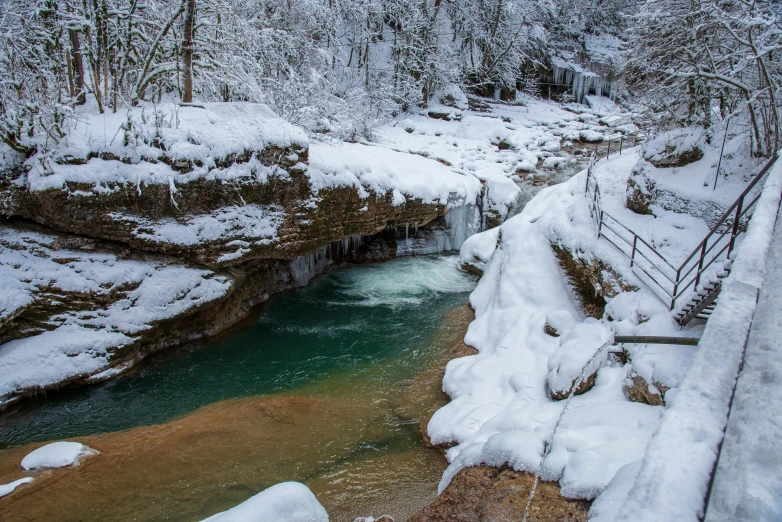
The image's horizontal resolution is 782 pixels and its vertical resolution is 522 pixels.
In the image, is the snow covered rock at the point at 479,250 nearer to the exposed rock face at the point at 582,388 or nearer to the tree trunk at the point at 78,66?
the exposed rock face at the point at 582,388

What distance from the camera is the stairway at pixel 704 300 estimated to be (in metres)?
5.30

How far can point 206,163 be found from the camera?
9.62 m

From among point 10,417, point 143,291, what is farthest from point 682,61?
point 10,417

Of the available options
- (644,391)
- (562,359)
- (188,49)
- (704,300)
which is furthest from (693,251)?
(188,49)

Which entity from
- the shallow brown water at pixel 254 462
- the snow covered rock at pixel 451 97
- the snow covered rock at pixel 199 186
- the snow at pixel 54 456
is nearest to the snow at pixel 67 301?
the snow covered rock at pixel 199 186

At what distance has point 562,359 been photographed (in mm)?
7184

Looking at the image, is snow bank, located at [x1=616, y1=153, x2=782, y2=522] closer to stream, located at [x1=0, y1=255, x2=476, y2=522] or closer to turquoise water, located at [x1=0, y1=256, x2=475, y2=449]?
stream, located at [x1=0, y1=255, x2=476, y2=522]

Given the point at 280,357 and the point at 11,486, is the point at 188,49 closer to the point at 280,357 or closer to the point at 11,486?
the point at 280,357

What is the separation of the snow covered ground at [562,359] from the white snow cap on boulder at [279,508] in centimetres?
149

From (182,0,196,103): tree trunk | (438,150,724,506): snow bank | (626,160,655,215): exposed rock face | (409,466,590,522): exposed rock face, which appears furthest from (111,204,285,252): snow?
(626,160,655,215): exposed rock face

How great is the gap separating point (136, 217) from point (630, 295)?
9.37m

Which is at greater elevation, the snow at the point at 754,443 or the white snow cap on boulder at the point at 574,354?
the snow at the point at 754,443

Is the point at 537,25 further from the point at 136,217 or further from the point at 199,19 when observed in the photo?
the point at 136,217

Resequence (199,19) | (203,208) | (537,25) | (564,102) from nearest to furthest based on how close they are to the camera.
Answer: (203,208) < (199,19) < (537,25) < (564,102)
